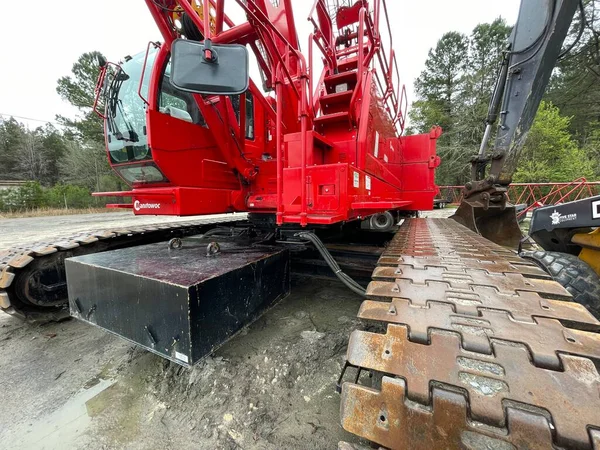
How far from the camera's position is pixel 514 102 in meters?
3.63

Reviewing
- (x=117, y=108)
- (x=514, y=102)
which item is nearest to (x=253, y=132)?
(x=117, y=108)

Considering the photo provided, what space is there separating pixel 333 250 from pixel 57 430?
2.50 metres

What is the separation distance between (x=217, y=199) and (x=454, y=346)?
229 cm

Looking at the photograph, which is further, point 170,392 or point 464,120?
point 464,120

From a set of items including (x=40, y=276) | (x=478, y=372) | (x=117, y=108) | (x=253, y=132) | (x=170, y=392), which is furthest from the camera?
(x=253, y=132)

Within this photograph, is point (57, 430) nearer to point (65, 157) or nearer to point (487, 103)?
point (487, 103)

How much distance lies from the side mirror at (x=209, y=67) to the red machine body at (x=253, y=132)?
46cm

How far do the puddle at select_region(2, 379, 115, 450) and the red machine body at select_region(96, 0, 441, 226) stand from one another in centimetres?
145

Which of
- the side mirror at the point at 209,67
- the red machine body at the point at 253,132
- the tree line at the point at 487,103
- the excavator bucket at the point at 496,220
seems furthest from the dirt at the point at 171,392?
the tree line at the point at 487,103

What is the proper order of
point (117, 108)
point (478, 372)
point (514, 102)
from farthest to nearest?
point (514, 102) < point (117, 108) < point (478, 372)

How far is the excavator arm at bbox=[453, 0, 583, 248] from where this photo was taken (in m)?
3.21

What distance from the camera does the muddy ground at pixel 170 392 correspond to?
4.35 ft

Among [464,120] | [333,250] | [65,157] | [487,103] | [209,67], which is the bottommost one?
[333,250]

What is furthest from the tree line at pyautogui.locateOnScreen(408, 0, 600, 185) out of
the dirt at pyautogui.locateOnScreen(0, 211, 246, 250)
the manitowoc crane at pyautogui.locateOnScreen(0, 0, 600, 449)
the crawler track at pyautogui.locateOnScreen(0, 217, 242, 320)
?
the dirt at pyautogui.locateOnScreen(0, 211, 246, 250)
